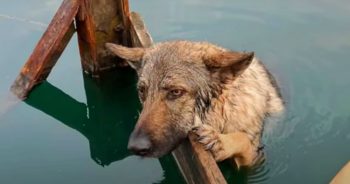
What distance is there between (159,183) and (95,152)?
102 cm

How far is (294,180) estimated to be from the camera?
18.0ft

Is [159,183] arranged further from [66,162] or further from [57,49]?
[57,49]

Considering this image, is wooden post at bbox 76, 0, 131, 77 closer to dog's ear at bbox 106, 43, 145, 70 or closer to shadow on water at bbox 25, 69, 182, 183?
shadow on water at bbox 25, 69, 182, 183

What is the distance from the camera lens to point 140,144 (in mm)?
3955

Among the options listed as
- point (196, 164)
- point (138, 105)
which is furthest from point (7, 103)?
point (196, 164)

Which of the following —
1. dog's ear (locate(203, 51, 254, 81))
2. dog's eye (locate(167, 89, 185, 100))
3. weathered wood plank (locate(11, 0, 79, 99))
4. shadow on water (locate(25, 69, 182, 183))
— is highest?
dog's ear (locate(203, 51, 254, 81))

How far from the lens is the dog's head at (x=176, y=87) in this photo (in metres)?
4.08

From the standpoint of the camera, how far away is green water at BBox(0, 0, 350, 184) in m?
5.75

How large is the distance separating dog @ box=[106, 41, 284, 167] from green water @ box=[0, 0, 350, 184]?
22.2 inches

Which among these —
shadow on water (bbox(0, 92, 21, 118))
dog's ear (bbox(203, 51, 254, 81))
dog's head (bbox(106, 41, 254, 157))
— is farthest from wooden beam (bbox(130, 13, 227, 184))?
shadow on water (bbox(0, 92, 21, 118))

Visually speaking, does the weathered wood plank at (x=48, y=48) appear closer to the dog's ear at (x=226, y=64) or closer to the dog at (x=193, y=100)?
the dog at (x=193, y=100)

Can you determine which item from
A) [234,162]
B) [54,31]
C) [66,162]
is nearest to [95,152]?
[66,162]

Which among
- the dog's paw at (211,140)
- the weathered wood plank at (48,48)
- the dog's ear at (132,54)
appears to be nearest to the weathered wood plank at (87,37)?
the weathered wood plank at (48,48)

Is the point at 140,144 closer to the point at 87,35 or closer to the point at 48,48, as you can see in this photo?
the point at 48,48
